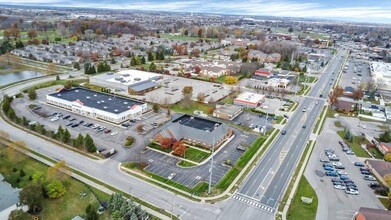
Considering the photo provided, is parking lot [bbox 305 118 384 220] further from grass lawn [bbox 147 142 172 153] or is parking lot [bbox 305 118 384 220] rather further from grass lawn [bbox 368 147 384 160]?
grass lawn [bbox 147 142 172 153]

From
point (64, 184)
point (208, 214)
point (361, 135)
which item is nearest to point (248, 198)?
point (208, 214)

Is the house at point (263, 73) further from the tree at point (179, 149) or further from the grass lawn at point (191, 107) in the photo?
the tree at point (179, 149)

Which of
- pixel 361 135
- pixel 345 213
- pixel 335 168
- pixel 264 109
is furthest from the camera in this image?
pixel 264 109

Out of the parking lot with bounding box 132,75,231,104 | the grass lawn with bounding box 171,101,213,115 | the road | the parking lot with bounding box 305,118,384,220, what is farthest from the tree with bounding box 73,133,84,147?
the parking lot with bounding box 305,118,384,220

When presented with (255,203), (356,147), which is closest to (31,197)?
(255,203)

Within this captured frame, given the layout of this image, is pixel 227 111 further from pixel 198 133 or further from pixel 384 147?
pixel 384 147

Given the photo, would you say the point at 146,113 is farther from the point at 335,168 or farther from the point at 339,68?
the point at 339,68

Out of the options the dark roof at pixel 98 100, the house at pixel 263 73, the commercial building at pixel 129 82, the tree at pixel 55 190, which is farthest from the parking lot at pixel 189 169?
the house at pixel 263 73
